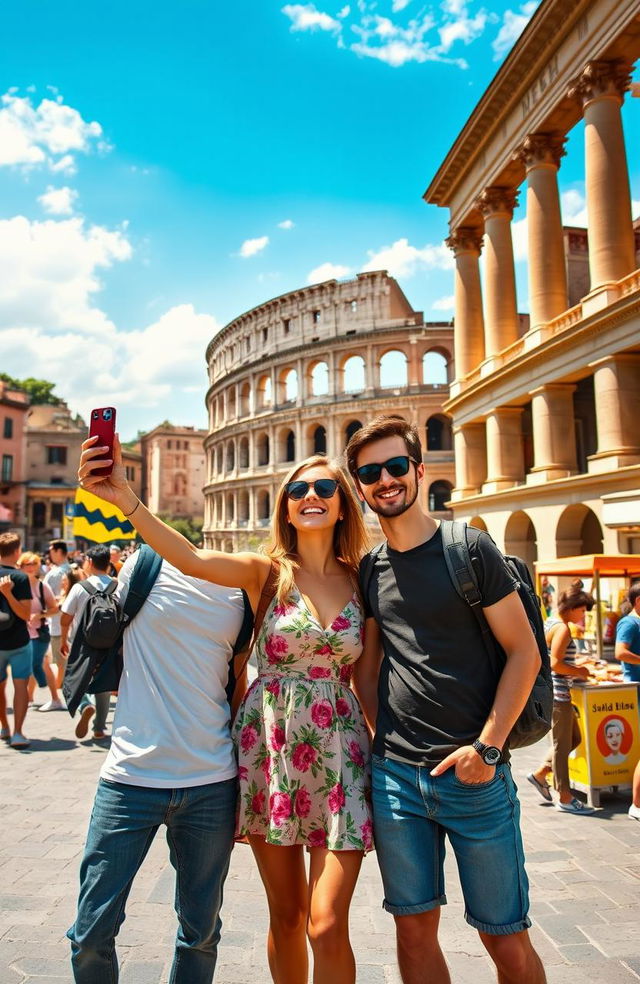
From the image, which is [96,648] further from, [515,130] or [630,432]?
[515,130]

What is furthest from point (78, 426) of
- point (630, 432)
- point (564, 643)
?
point (564, 643)

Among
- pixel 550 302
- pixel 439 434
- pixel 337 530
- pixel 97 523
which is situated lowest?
pixel 337 530

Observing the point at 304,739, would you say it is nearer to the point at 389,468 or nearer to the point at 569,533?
the point at 389,468

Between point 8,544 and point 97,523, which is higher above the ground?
point 97,523

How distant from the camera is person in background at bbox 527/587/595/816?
5512mm

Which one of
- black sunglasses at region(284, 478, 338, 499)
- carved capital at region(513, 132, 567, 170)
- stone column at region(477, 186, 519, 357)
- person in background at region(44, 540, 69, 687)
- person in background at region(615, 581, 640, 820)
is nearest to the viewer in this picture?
black sunglasses at region(284, 478, 338, 499)

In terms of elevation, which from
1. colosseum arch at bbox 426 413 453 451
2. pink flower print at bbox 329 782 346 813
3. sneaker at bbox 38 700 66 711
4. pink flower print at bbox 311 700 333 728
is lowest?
sneaker at bbox 38 700 66 711

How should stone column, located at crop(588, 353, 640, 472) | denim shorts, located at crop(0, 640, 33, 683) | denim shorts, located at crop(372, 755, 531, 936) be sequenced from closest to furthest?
denim shorts, located at crop(372, 755, 531, 936)
denim shorts, located at crop(0, 640, 33, 683)
stone column, located at crop(588, 353, 640, 472)

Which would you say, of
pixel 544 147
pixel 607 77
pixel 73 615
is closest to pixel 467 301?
pixel 544 147

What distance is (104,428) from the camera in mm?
2332

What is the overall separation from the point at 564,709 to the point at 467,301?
22.3 meters

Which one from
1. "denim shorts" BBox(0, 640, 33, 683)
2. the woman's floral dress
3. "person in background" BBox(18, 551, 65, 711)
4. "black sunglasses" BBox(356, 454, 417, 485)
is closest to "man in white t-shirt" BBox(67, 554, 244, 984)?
the woman's floral dress

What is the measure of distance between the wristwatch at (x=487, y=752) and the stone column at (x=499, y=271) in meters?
21.8

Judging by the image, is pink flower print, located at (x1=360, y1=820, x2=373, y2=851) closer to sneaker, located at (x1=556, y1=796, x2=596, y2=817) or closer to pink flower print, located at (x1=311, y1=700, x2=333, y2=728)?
pink flower print, located at (x1=311, y1=700, x2=333, y2=728)
